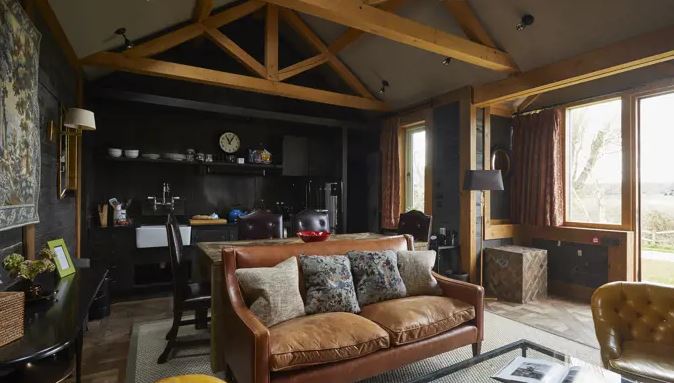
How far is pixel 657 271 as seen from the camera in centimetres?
382

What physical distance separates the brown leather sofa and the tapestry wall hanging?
45.9 inches

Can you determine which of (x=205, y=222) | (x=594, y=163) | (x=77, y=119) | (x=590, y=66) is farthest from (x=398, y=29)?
(x=205, y=222)

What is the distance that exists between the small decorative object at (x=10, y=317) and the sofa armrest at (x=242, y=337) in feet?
3.02

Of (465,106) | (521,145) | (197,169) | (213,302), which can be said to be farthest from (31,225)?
(521,145)

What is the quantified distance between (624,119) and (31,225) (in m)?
5.47

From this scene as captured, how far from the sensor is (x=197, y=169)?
206 inches

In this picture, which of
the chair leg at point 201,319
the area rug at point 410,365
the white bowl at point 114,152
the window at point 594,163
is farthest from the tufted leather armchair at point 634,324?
the white bowl at point 114,152

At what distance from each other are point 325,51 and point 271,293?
167 inches

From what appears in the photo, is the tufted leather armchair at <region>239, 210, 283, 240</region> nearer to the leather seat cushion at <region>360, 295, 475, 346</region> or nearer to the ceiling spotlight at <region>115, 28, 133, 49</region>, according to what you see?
the leather seat cushion at <region>360, 295, 475, 346</region>

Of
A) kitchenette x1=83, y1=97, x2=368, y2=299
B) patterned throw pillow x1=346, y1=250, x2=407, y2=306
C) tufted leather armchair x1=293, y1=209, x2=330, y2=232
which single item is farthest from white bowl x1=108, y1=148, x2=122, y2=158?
patterned throw pillow x1=346, y1=250, x2=407, y2=306

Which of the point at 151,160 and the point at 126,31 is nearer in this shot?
the point at 126,31

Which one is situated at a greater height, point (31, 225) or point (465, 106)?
point (465, 106)

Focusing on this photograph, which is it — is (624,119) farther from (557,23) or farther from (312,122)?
(312,122)

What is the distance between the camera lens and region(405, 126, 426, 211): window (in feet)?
18.0
